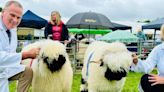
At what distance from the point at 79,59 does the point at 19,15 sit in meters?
10.4

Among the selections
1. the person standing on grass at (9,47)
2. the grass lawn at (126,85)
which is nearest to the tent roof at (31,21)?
the grass lawn at (126,85)

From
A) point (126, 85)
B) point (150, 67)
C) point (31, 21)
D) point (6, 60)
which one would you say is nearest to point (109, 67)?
point (150, 67)

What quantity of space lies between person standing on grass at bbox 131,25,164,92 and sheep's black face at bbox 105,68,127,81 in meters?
1.32

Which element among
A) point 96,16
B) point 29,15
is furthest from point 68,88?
point 96,16

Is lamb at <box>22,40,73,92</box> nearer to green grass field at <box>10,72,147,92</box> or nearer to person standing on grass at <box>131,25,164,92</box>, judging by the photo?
person standing on grass at <box>131,25,164,92</box>

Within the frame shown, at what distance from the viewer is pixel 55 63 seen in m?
7.09

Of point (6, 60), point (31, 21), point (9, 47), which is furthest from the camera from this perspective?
point (31, 21)

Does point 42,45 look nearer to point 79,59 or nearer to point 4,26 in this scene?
point 4,26

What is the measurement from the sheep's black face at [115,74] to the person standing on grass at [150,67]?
4.32 feet

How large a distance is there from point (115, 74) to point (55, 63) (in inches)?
43.9

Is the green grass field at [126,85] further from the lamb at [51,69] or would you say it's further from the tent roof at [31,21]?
the tent roof at [31,21]

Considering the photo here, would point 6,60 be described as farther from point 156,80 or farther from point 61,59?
point 61,59

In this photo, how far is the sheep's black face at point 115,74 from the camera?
6973 mm

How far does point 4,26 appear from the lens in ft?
15.3
